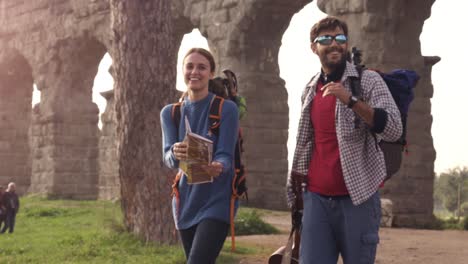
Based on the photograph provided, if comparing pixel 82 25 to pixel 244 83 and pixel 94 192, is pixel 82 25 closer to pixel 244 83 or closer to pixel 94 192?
pixel 94 192

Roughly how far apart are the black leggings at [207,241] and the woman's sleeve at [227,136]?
0.91 ft

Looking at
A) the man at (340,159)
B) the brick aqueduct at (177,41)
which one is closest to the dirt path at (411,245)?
the brick aqueduct at (177,41)

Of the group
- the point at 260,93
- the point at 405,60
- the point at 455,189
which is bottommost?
the point at 455,189

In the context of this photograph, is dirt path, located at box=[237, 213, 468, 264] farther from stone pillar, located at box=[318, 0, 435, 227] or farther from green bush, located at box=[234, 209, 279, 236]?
stone pillar, located at box=[318, 0, 435, 227]

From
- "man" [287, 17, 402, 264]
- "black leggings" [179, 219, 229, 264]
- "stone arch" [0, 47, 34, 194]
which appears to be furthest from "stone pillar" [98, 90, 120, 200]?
"man" [287, 17, 402, 264]

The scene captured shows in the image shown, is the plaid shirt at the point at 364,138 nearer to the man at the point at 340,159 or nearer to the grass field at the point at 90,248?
the man at the point at 340,159

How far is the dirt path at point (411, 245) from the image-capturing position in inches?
345

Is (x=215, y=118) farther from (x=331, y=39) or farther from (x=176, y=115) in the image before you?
(x=331, y=39)

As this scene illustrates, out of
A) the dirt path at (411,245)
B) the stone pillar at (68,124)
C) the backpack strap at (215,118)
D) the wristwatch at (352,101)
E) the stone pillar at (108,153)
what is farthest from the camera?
the stone pillar at (68,124)

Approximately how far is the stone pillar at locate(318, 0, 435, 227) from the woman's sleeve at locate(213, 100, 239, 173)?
9.00 meters

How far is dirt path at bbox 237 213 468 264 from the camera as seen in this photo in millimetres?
8762

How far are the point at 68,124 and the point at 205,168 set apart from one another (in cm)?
1841

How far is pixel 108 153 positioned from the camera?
71.1ft

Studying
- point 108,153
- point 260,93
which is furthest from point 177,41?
point 108,153
